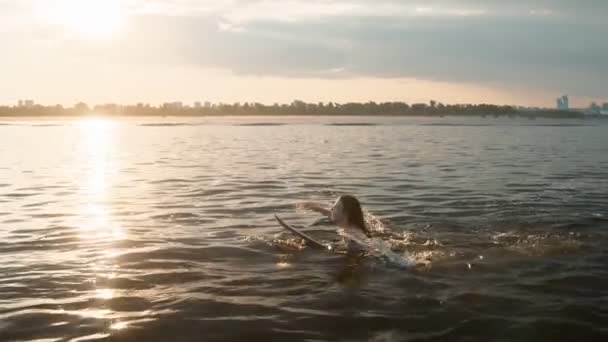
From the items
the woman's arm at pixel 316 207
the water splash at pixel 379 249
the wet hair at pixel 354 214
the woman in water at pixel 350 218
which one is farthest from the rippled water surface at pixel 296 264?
the wet hair at pixel 354 214

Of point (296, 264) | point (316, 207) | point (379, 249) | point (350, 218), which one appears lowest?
point (296, 264)

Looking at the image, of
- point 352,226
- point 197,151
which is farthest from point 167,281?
point 197,151

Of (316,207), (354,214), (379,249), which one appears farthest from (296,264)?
(316,207)

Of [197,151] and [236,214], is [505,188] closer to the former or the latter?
[236,214]

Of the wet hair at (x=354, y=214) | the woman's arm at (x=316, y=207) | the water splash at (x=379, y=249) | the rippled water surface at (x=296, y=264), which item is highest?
the wet hair at (x=354, y=214)

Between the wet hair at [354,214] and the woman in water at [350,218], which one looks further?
the wet hair at [354,214]

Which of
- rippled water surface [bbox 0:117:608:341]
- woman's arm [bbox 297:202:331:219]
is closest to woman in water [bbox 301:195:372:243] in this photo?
rippled water surface [bbox 0:117:608:341]

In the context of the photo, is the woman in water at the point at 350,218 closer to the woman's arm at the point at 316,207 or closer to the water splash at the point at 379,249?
the water splash at the point at 379,249

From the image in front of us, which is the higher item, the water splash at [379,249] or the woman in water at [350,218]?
the woman in water at [350,218]

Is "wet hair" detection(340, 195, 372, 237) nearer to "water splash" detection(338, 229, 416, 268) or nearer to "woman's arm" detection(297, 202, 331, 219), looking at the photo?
"water splash" detection(338, 229, 416, 268)

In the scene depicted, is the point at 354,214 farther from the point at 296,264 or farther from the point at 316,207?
the point at 296,264

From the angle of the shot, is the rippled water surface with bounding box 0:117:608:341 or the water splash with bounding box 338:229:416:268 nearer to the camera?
the rippled water surface with bounding box 0:117:608:341

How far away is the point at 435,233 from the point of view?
16.4 m

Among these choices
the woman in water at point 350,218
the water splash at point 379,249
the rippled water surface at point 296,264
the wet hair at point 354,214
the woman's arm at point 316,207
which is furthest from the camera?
the woman's arm at point 316,207
